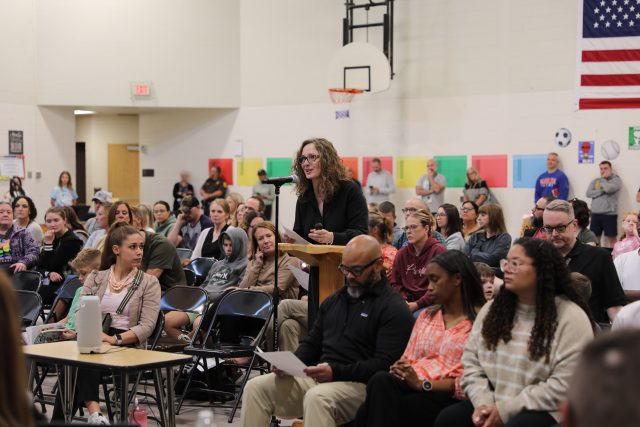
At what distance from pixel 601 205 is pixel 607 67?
7.78 feet

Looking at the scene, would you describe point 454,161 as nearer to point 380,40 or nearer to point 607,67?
point 380,40

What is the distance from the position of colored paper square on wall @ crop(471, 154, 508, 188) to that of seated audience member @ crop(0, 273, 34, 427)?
12.2 meters

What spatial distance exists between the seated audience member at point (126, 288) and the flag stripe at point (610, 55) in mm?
7383

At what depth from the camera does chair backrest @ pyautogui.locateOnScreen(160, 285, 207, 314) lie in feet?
21.7

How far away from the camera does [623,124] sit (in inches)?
496

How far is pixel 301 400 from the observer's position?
15.2ft

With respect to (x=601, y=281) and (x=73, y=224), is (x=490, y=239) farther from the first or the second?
(x=73, y=224)

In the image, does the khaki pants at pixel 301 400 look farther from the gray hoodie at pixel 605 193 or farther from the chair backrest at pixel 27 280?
the gray hoodie at pixel 605 193

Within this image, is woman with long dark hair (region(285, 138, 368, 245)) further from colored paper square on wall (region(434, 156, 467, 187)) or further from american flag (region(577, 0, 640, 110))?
colored paper square on wall (region(434, 156, 467, 187))

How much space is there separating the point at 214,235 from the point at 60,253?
1.55 m

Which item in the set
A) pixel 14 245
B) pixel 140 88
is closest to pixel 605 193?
pixel 14 245

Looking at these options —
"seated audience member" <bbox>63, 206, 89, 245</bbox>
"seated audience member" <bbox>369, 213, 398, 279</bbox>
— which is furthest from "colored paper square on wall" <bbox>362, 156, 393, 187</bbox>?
"seated audience member" <bbox>369, 213, 398, 279</bbox>

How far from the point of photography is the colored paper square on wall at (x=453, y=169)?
14.0 metres

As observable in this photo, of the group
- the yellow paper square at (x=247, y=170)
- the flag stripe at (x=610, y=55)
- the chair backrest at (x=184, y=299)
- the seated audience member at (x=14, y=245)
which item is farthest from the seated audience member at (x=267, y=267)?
the yellow paper square at (x=247, y=170)
